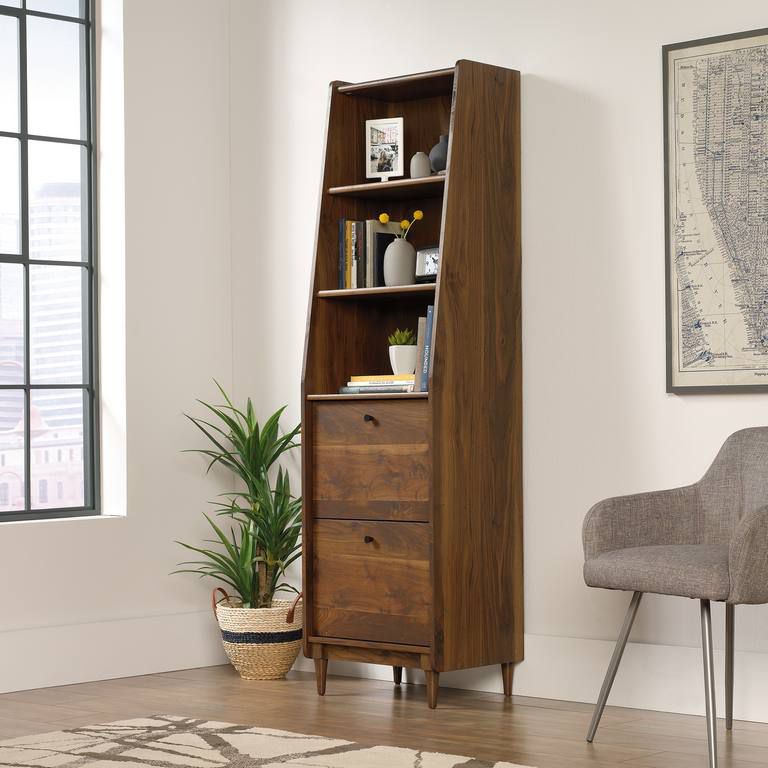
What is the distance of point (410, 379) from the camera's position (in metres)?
4.26

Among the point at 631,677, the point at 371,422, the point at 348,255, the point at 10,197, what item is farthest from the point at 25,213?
the point at 631,677

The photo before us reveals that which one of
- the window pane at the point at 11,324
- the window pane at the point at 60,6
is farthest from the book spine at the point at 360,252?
the window pane at the point at 60,6

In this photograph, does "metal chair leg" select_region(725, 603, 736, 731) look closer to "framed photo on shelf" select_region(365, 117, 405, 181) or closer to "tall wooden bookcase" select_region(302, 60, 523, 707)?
"tall wooden bookcase" select_region(302, 60, 523, 707)

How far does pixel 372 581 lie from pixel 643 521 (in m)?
0.94

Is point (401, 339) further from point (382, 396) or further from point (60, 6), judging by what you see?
point (60, 6)

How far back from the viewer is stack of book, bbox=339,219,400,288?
4.49m

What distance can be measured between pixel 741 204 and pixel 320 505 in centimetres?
160

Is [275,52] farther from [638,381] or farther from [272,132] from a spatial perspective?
[638,381]

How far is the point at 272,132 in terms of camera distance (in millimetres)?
5246

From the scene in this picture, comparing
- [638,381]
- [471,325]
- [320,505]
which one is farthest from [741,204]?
[320,505]

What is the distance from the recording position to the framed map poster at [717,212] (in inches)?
156

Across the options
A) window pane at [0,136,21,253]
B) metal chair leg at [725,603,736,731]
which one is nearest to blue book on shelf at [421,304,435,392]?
metal chair leg at [725,603,736,731]

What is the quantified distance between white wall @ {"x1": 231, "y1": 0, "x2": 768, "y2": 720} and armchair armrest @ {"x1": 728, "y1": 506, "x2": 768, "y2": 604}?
704 millimetres

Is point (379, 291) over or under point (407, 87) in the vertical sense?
under
